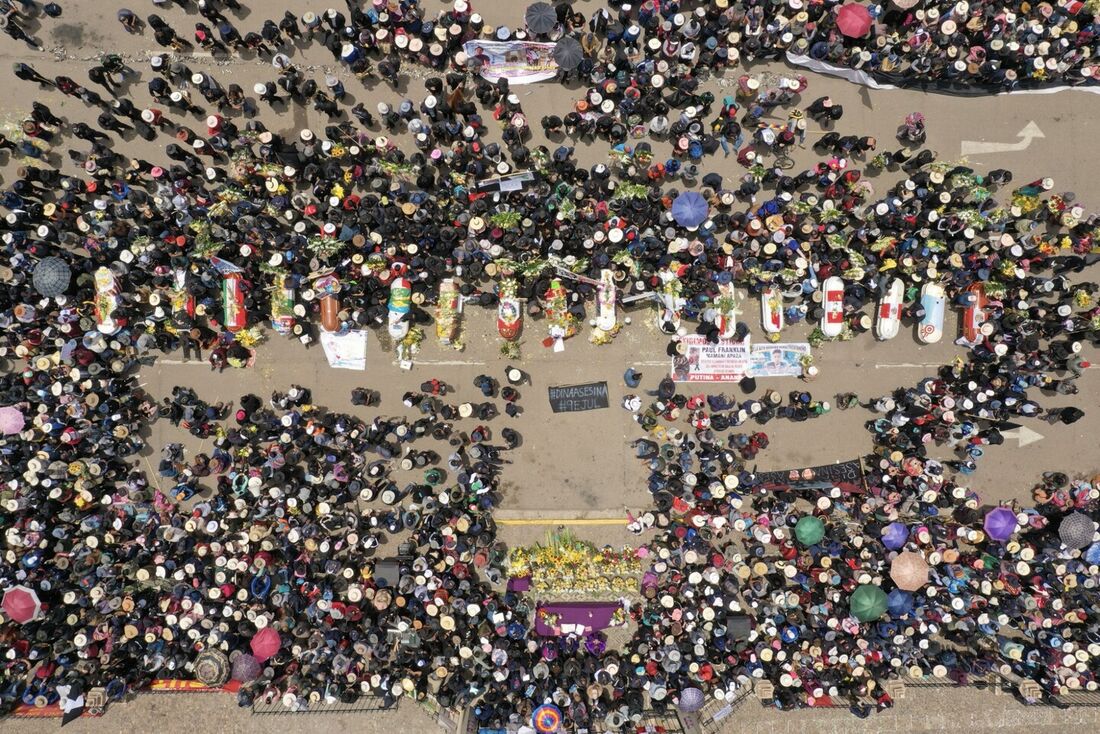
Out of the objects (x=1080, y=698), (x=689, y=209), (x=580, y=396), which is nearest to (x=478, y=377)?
(x=580, y=396)

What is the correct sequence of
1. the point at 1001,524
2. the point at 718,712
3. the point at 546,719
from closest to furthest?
the point at 546,719 → the point at 1001,524 → the point at 718,712

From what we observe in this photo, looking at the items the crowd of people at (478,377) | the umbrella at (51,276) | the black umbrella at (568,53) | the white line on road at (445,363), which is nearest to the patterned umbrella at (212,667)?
the crowd of people at (478,377)

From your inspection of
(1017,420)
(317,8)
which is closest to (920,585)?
(1017,420)

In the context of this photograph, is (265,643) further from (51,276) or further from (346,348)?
(51,276)

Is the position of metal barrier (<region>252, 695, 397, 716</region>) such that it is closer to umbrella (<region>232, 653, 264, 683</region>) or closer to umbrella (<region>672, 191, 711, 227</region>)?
umbrella (<region>232, 653, 264, 683</region>)

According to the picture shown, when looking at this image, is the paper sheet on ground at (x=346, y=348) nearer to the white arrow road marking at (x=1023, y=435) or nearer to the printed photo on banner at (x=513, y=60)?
the printed photo on banner at (x=513, y=60)

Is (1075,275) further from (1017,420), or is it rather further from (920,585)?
(920,585)
